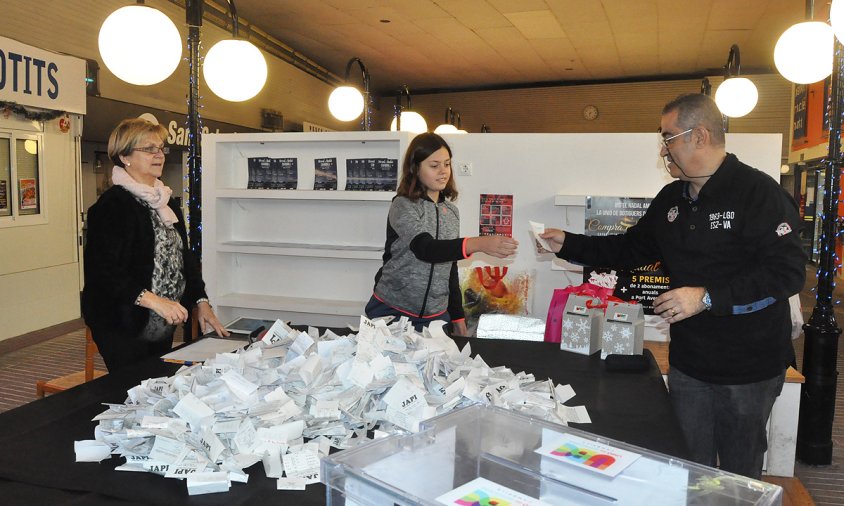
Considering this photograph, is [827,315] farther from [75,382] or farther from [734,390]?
[75,382]

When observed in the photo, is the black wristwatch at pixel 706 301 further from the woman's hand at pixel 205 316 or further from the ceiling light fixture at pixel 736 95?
the ceiling light fixture at pixel 736 95

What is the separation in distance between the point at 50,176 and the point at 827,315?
269 inches

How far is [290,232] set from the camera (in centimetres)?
502

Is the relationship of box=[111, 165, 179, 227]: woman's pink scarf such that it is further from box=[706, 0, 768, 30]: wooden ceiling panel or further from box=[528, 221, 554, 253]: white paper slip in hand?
box=[706, 0, 768, 30]: wooden ceiling panel

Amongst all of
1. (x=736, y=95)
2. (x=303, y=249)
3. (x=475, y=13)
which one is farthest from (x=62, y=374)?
(x=475, y=13)

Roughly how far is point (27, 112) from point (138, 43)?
3.94 metres

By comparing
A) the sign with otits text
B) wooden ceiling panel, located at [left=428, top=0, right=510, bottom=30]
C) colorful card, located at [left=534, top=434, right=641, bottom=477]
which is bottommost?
colorful card, located at [left=534, top=434, right=641, bottom=477]

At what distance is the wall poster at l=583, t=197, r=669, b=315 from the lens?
404cm

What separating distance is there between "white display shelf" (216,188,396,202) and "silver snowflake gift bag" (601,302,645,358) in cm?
224

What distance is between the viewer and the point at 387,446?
1082 mm

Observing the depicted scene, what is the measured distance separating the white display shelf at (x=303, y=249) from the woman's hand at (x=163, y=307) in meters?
2.23

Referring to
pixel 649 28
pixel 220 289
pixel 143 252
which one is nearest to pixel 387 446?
pixel 143 252

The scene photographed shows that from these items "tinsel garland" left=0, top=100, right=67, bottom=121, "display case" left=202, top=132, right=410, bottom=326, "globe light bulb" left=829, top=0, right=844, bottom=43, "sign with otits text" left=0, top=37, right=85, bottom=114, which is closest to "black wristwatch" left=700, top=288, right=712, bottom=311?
"globe light bulb" left=829, top=0, right=844, bottom=43

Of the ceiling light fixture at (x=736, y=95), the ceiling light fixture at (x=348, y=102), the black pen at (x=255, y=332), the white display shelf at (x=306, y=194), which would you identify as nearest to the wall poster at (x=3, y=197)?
the white display shelf at (x=306, y=194)
